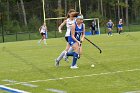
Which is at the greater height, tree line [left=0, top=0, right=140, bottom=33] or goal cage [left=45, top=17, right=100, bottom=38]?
tree line [left=0, top=0, right=140, bottom=33]

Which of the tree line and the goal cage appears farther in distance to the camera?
the tree line

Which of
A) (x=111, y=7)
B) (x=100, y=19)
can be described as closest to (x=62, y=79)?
(x=100, y=19)

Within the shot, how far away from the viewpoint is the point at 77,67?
14086 mm

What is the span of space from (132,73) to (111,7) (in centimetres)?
6035

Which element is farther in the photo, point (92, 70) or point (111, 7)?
point (111, 7)

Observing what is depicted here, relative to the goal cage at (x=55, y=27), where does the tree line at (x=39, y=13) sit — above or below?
above

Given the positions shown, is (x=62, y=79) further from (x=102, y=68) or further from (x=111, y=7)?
(x=111, y=7)

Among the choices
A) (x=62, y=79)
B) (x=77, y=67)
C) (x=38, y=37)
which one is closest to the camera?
(x=62, y=79)

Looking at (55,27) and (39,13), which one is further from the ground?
(39,13)

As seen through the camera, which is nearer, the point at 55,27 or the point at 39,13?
the point at 55,27

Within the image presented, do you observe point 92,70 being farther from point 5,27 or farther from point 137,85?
point 5,27

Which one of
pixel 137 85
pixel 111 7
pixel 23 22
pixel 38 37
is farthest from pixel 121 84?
pixel 111 7

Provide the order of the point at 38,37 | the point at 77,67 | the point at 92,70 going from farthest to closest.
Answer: the point at 38,37, the point at 77,67, the point at 92,70

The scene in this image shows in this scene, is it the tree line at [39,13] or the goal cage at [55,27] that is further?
the tree line at [39,13]
